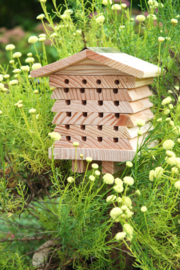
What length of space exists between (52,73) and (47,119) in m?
0.29

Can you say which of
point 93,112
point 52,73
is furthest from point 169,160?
point 52,73

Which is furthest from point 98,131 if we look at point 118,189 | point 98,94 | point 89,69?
point 118,189

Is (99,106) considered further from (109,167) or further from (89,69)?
(109,167)

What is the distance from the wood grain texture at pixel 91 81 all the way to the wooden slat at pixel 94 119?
121 mm

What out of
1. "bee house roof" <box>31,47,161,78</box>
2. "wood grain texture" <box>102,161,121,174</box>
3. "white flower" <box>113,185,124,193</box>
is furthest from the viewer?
"wood grain texture" <box>102,161,121,174</box>

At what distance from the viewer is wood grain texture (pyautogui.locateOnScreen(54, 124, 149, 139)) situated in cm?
133

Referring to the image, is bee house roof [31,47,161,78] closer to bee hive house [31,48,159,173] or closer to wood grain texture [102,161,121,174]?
bee hive house [31,48,159,173]

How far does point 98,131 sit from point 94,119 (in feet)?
0.18

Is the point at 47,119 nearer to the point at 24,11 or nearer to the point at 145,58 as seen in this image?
the point at 145,58

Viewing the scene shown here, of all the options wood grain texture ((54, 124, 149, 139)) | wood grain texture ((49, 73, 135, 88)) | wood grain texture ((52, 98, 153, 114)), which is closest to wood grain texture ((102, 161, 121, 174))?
wood grain texture ((54, 124, 149, 139))

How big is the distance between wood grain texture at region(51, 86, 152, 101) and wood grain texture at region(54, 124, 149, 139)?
12cm

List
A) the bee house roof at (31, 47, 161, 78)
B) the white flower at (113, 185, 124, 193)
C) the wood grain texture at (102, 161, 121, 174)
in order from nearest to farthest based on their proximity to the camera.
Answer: the white flower at (113, 185, 124, 193)
the bee house roof at (31, 47, 161, 78)
the wood grain texture at (102, 161, 121, 174)

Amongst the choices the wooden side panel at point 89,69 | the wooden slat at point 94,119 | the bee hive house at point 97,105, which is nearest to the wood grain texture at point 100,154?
the bee hive house at point 97,105

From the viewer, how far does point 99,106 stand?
4.47 ft
